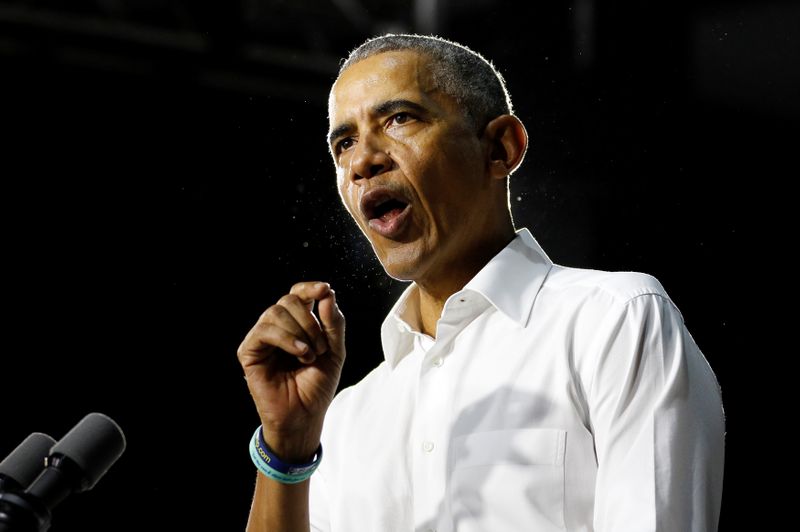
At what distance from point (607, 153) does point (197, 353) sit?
1290mm

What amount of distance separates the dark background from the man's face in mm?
507

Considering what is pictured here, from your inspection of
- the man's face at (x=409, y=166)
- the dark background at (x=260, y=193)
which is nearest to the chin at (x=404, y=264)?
the man's face at (x=409, y=166)

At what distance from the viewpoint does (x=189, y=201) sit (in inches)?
103

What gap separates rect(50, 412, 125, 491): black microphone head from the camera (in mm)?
890

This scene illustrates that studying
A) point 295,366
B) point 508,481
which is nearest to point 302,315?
point 295,366

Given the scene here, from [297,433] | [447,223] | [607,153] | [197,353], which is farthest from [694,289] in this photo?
[197,353]

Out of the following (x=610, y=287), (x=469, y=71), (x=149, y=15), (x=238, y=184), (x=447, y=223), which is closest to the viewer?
(x=610, y=287)

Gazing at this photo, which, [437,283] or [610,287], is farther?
[437,283]

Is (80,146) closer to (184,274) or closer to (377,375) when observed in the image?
(184,274)

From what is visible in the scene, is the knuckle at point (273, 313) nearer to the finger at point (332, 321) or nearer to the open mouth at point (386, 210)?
the finger at point (332, 321)

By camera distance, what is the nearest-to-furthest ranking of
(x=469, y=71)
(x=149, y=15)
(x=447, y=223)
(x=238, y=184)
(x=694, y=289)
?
(x=447, y=223) < (x=469, y=71) < (x=694, y=289) < (x=238, y=184) < (x=149, y=15)

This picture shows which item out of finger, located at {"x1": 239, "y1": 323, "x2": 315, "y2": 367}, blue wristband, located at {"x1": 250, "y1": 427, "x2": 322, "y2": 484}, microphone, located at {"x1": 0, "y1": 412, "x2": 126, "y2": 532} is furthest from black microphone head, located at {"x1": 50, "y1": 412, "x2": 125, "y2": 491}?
blue wristband, located at {"x1": 250, "y1": 427, "x2": 322, "y2": 484}

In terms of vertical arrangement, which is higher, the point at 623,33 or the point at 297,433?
the point at 623,33

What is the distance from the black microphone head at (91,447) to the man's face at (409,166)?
599 millimetres
